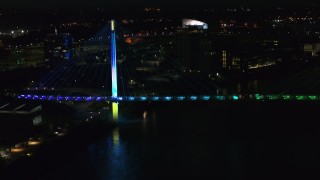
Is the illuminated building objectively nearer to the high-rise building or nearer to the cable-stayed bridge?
the cable-stayed bridge

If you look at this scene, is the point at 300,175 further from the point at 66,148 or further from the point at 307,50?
the point at 307,50

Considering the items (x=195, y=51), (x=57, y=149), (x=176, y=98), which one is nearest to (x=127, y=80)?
(x=195, y=51)

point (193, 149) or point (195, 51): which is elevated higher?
point (195, 51)

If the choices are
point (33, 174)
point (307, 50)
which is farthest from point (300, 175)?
point (307, 50)

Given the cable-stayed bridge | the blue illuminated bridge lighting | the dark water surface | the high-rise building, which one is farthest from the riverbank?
the high-rise building

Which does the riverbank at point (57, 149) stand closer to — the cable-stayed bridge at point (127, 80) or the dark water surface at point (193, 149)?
the dark water surface at point (193, 149)

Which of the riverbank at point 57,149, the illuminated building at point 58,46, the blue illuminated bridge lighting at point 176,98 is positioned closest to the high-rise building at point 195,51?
the illuminated building at point 58,46

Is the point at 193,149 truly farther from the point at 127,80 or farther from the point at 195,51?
the point at 195,51
